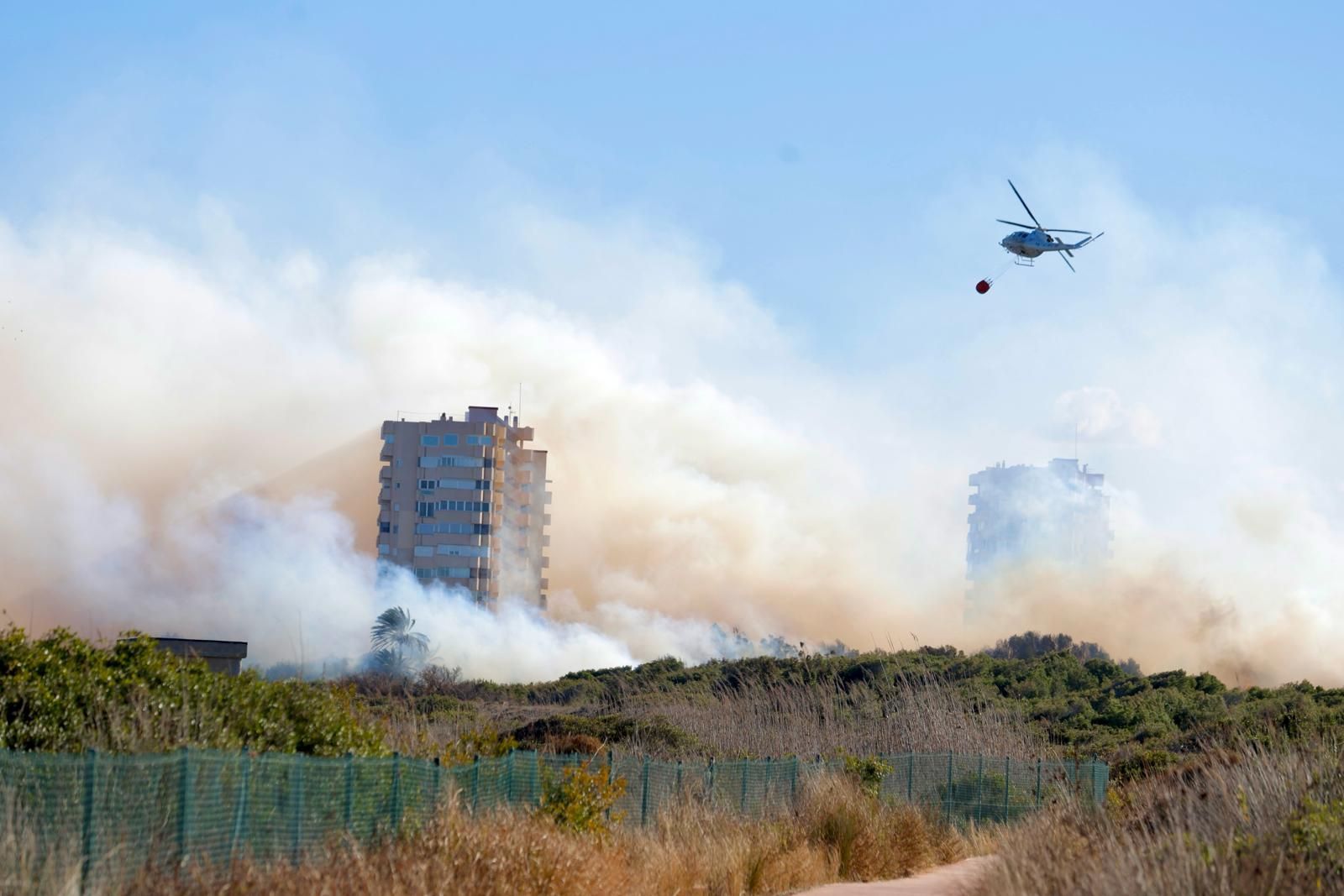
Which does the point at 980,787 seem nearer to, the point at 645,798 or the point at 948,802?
the point at 948,802

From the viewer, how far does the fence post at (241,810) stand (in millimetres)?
15992

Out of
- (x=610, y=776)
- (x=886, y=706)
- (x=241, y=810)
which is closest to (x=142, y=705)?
(x=241, y=810)

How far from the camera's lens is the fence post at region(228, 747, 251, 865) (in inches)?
630

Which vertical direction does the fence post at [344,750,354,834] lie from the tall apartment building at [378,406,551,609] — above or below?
below

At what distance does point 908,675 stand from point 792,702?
33371 mm

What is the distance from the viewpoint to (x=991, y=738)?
49.7 m

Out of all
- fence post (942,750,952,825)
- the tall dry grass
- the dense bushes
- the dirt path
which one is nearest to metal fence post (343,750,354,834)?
the dense bushes

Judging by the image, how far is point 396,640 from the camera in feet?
448

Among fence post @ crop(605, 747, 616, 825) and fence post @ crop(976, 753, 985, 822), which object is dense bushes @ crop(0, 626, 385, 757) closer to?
fence post @ crop(605, 747, 616, 825)

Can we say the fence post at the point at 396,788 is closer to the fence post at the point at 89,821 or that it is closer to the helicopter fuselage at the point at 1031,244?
the fence post at the point at 89,821

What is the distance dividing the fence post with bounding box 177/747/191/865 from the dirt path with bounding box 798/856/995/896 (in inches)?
429

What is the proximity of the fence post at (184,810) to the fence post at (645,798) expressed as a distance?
37.3 feet

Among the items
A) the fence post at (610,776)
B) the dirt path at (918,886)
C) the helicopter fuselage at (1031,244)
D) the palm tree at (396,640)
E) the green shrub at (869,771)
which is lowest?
the dirt path at (918,886)

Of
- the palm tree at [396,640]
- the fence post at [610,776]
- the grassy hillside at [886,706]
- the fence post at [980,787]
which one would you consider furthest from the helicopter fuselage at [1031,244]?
the palm tree at [396,640]
